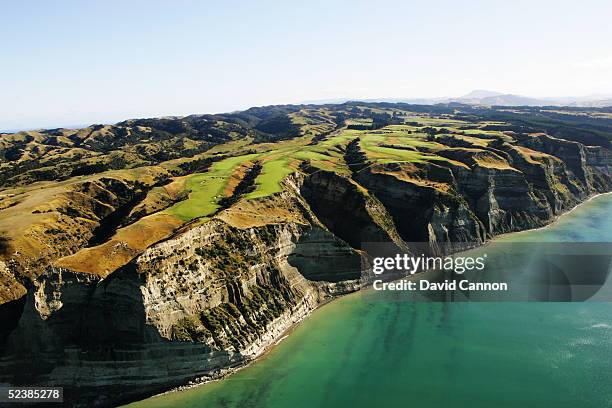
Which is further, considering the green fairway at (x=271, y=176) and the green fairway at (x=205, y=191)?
the green fairway at (x=271, y=176)

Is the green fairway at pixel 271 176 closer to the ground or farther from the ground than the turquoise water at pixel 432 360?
farther from the ground

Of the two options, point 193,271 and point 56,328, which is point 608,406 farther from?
point 56,328

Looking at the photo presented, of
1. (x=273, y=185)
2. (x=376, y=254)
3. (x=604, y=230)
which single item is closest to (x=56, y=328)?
(x=273, y=185)

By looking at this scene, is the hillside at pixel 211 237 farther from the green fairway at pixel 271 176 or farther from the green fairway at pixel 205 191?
the green fairway at pixel 205 191

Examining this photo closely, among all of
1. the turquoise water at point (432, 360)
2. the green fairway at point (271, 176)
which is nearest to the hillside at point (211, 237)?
the green fairway at point (271, 176)

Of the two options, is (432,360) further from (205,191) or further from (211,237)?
(205,191)

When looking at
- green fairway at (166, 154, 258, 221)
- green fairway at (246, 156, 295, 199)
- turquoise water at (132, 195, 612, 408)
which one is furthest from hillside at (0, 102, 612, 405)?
turquoise water at (132, 195, 612, 408)

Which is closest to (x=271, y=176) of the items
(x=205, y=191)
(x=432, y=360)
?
(x=205, y=191)
